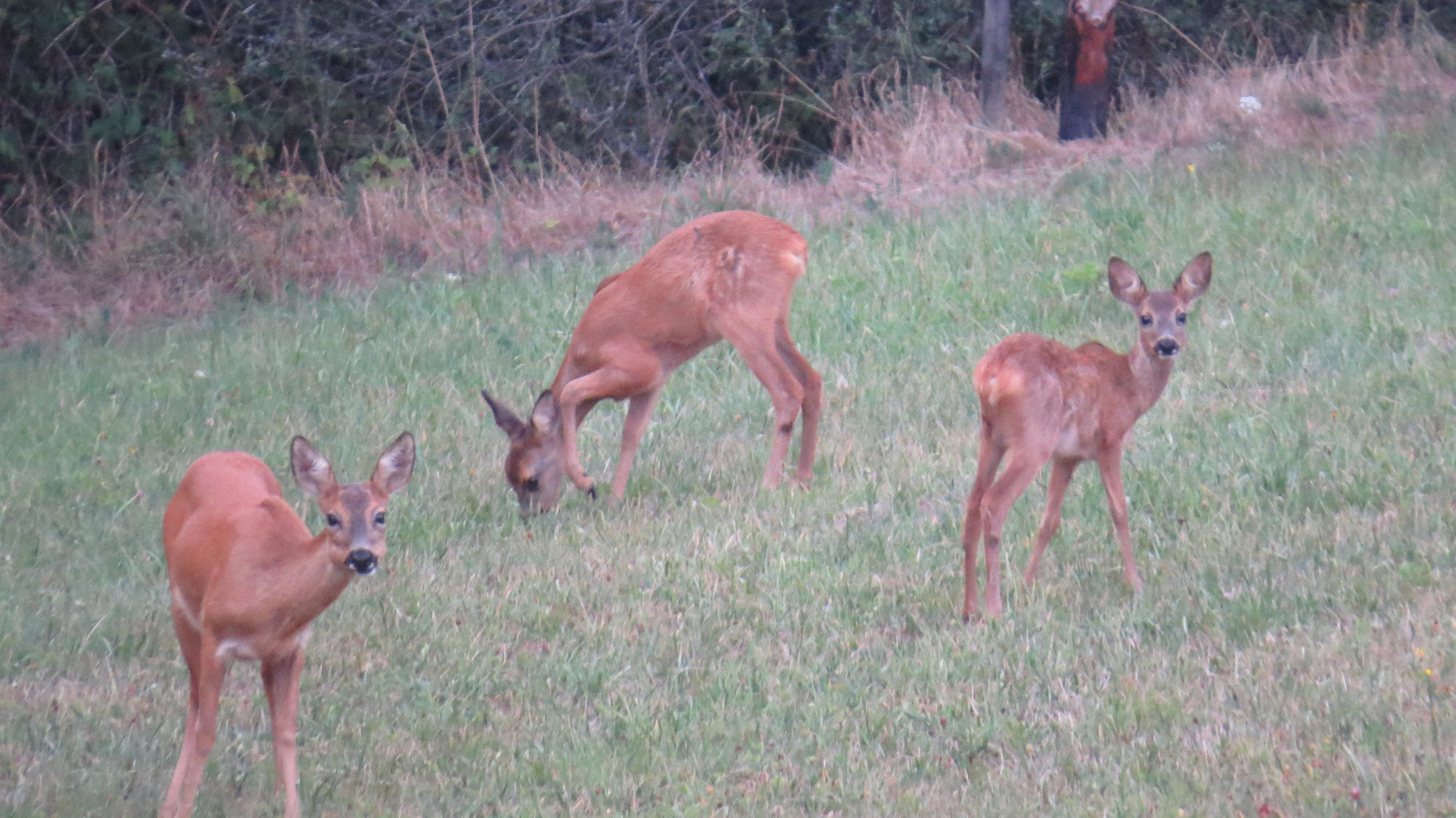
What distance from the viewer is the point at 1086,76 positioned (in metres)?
13.8

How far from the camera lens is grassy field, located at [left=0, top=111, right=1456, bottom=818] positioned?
4.53 m

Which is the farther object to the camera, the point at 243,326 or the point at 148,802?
the point at 243,326

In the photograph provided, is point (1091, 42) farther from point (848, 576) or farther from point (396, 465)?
point (396, 465)

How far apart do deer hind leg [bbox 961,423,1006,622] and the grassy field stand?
0.46ft

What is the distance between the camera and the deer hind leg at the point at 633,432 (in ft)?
25.0

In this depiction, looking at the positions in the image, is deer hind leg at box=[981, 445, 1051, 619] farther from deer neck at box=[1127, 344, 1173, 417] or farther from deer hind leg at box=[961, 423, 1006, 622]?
deer neck at box=[1127, 344, 1173, 417]

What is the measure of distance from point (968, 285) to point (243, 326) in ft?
17.8

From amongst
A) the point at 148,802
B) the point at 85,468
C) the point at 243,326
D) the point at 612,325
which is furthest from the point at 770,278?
the point at 243,326

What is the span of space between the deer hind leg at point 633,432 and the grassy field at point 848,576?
0.10 metres

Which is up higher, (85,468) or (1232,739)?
(1232,739)

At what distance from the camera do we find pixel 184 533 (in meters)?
4.69

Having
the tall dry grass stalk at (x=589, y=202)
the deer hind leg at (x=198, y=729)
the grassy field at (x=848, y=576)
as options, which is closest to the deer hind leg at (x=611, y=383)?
the grassy field at (x=848, y=576)

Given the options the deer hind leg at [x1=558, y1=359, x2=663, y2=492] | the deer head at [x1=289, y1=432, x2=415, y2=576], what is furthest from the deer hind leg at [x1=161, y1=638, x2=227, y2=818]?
the deer hind leg at [x1=558, y1=359, x2=663, y2=492]

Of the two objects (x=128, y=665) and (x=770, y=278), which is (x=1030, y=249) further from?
(x=128, y=665)
